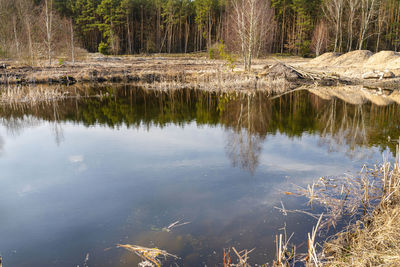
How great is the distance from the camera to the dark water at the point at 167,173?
459 cm

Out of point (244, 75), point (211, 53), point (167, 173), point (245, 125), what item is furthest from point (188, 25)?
point (167, 173)

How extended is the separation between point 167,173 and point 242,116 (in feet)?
21.1

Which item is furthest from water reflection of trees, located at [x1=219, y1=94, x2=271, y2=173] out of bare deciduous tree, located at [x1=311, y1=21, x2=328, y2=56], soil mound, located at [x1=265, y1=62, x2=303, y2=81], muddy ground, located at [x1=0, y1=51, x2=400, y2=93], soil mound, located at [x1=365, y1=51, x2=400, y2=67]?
bare deciduous tree, located at [x1=311, y1=21, x2=328, y2=56]

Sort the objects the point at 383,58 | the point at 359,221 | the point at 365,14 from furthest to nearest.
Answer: the point at 365,14 < the point at 383,58 < the point at 359,221

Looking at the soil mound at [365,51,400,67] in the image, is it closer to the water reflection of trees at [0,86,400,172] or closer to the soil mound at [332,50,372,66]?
the soil mound at [332,50,372,66]

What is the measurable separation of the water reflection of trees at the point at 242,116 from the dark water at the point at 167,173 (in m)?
0.07

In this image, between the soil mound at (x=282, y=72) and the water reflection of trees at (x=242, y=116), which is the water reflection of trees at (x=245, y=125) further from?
the soil mound at (x=282, y=72)

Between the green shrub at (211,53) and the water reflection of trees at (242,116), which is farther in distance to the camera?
the green shrub at (211,53)

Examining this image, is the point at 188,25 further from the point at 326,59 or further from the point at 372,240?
Answer: the point at 372,240

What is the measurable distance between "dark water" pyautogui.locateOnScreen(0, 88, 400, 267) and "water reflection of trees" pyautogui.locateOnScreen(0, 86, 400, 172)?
7 cm

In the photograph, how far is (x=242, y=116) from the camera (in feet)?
42.5

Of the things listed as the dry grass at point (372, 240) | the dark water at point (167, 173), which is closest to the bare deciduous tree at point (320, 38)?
the dark water at point (167, 173)

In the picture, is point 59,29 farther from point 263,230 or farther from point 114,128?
point 263,230

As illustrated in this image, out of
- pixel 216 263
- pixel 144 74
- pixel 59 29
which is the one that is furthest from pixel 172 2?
pixel 216 263
